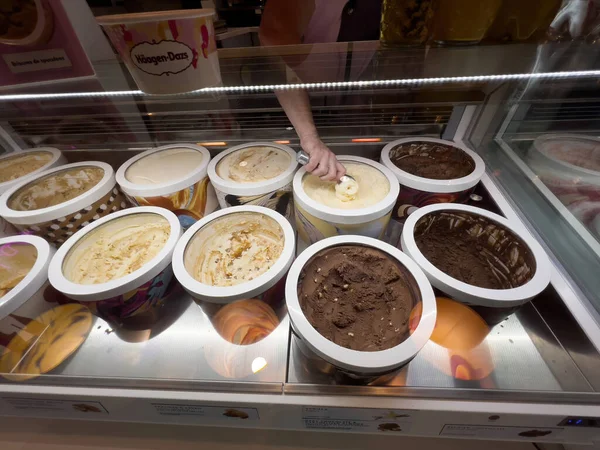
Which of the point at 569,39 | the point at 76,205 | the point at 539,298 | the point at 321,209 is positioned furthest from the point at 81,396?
the point at 569,39

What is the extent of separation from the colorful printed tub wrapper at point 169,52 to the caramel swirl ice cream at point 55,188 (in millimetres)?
719

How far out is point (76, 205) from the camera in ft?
3.15

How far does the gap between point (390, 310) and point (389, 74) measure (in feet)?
1.88

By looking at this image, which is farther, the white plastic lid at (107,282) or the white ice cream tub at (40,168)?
the white ice cream tub at (40,168)

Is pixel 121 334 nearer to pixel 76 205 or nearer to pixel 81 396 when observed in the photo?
pixel 81 396

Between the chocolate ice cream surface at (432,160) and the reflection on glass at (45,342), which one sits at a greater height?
the chocolate ice cream surface at (432,160)

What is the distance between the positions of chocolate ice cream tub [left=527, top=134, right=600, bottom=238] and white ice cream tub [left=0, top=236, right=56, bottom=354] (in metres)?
1.48

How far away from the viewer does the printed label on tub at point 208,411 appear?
0.67 m

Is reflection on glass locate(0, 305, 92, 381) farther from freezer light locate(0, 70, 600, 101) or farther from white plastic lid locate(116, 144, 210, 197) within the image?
freezer light locate(0, 70, 600, 101)

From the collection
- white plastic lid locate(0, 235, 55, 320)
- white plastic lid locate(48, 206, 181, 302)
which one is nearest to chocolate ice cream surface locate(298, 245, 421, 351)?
white plastic lid locate(48, 206, 181, 302)

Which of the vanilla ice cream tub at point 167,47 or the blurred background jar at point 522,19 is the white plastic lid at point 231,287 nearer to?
the vanilla ice cream tub at point 167,47

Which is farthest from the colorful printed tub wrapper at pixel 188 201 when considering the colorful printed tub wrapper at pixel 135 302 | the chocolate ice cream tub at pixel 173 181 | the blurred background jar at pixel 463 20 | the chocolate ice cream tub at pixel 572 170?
the chocolate ice cream tub at pixel 572 170

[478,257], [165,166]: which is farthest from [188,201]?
[478,257]

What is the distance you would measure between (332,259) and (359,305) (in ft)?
0.46
